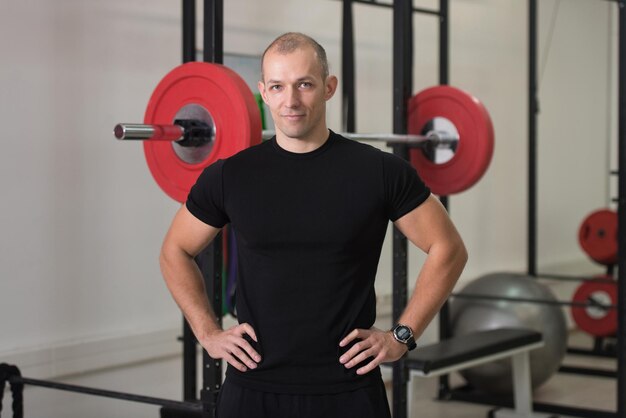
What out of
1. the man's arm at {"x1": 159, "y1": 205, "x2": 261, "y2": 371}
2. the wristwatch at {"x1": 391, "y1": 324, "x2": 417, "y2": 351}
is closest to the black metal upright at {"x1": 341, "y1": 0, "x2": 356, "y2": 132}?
the man's arm at {"x1": 159, "y1": 205, "x2": 261, "y2": 371}

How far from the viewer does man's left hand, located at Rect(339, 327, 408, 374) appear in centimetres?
155

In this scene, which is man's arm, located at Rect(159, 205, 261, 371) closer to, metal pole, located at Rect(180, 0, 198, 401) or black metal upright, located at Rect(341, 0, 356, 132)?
metal pole, located at Rect(180, 0, 198, 401)

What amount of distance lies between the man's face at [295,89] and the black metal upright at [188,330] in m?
0.99

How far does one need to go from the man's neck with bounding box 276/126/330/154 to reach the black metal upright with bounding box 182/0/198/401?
981mm

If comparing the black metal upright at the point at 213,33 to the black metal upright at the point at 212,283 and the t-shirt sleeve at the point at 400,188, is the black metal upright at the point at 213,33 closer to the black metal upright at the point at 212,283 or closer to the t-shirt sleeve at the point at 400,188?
the black metal upright at the point at 212,283

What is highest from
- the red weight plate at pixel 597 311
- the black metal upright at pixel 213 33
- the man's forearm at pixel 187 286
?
the black metal upright at pixel 213 33

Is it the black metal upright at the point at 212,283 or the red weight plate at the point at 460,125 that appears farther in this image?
the red weight plate at the point at 460,125

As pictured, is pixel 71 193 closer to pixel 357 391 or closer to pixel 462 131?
pixel 462 131

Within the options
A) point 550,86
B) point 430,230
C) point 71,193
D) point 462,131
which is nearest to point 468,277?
point 550,86

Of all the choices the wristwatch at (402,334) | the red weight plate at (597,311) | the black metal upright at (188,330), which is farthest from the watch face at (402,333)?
the red weight plate at (597,311)

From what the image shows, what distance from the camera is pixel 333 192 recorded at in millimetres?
1558

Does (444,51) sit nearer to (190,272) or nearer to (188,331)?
(188,331)

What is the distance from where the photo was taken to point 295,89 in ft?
5.04

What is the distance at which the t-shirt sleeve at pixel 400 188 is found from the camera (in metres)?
1.59
